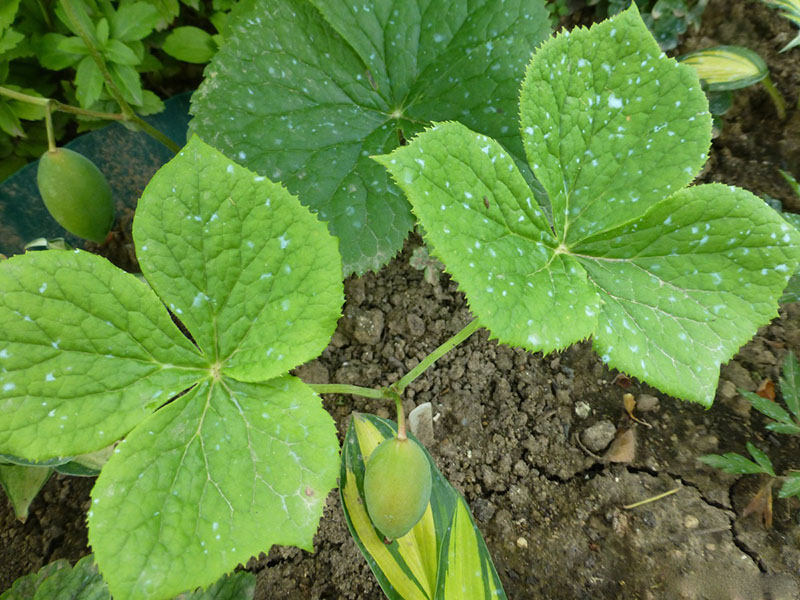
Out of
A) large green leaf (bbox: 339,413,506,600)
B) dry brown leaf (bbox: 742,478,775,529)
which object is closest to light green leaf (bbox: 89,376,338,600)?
large green leaf (bbox: 339,413,506,600)

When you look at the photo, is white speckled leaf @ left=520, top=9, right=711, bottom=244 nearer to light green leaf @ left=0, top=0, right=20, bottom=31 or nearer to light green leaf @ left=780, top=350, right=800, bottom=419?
light green leaf @ left=780, top=350, right=800, bottom=419

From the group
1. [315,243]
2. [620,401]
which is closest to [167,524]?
[315,243]

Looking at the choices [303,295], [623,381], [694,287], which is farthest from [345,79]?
[623,381]

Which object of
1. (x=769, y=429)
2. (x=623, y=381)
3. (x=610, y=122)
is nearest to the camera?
(x=610, y=122)

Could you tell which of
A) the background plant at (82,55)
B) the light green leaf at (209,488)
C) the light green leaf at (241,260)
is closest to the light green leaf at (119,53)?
the background plant at (82,55)

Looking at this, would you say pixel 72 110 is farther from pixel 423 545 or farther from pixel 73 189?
pixel 423 545

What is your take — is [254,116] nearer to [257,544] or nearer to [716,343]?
[257,544]
